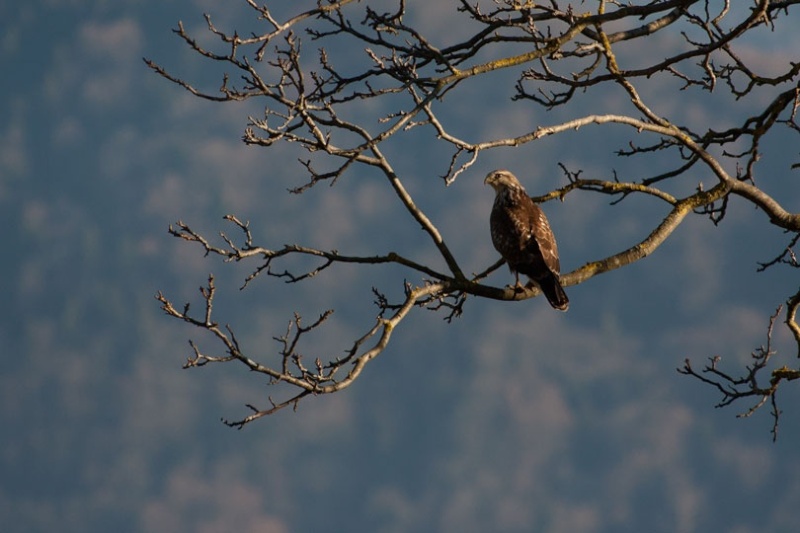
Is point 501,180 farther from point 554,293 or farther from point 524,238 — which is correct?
point 554,293

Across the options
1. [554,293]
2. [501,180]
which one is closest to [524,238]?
[554,293]

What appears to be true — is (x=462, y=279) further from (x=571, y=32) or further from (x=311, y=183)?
(x=571, y=32)

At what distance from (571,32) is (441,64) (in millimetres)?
1154

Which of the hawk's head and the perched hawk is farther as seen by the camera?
the hawk's head

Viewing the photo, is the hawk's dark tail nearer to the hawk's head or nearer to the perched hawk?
the perched hawk

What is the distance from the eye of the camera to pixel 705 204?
9.20 meters

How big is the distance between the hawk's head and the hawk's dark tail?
146cm

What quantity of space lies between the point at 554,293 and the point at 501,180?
5.80ft

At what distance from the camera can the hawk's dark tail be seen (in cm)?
941

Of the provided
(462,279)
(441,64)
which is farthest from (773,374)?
(441,64)

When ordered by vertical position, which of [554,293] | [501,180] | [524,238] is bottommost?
[554,293]

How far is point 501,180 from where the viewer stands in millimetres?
10750

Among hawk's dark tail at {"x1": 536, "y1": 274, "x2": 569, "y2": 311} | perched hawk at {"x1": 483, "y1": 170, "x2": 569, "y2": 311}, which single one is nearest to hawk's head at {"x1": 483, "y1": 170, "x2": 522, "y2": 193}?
perched hawk at {"x1": 483, "y1": 170, "x2": 569, "y2": 311}

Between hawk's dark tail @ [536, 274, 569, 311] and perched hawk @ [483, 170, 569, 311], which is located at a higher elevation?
perched hawk @ [483, 170, 569, 311]
